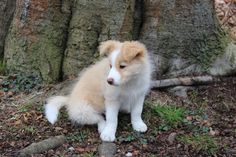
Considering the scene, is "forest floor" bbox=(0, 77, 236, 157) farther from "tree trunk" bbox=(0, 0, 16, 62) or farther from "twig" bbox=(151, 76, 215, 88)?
"tree trunk" bbox=(0, 0, 16, 62)

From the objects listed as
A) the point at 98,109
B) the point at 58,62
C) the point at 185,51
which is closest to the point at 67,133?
the point at 98,109

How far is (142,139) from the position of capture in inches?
209

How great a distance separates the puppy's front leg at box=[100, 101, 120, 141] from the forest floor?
0.30ft

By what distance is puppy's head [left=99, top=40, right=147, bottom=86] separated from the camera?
4.80 metres

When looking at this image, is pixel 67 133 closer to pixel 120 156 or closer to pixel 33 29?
pixel 120 156

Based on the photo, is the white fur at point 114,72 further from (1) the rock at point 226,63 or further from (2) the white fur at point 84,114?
(1) the rock at point 226,63

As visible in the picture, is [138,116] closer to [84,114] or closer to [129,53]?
[84,114]

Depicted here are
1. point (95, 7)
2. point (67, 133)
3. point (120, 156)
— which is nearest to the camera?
point (120, 156)

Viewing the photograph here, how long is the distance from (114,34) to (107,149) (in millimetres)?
1713

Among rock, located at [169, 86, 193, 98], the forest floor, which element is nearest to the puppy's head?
the forest floor

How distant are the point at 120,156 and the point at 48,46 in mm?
2120

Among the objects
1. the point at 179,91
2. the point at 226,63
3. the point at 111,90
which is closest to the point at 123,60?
the point at 111,90

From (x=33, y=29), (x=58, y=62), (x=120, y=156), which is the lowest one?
(x=120, y=156)

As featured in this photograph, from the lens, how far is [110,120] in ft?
17.3
